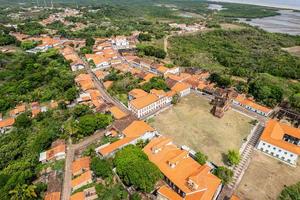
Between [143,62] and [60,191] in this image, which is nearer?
[60,191]

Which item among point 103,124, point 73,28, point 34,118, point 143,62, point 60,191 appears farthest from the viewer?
point 73,28

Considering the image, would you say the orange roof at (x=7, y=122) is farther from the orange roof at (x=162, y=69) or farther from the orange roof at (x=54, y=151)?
the orange roof at (x=162, y=69)

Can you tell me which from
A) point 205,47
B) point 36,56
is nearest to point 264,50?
point 205,47

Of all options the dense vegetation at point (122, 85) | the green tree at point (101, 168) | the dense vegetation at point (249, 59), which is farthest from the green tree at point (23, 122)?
the dense vegetation at point (249, 59)

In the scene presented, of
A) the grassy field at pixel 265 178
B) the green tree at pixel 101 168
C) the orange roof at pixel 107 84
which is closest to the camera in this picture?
the grassy field at pixel 265 178

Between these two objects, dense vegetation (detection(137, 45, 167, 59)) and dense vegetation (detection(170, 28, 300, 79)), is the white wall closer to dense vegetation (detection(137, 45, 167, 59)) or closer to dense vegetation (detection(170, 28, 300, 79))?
dense vegetation (detection(170, 28, 300, 79))

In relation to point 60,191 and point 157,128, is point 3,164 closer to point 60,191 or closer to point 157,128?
point 60,191

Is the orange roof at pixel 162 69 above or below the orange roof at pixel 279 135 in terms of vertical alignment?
above
